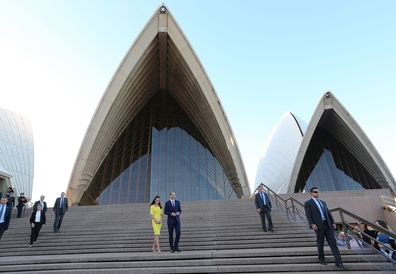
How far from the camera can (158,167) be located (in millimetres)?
19312

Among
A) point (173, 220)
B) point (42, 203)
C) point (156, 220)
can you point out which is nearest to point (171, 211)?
point (173, 220)

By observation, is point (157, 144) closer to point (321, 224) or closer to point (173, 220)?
point (173, 220)

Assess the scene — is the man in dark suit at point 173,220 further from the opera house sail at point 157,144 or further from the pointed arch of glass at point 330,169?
the pointed arch of glass at point 330,169

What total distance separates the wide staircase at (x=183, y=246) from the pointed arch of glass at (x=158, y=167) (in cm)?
660

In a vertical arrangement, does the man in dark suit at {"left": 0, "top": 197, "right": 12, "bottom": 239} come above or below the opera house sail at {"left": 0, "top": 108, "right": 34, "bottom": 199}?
below

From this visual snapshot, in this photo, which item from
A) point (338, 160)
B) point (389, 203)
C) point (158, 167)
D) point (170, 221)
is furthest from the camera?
point (338, 160)

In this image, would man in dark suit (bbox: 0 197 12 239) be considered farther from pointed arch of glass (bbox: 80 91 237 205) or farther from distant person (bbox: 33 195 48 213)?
pointed arch of glass (bbox: 80 91 237 205)

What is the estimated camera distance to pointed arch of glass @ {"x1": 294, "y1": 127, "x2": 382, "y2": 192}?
21.3 metres

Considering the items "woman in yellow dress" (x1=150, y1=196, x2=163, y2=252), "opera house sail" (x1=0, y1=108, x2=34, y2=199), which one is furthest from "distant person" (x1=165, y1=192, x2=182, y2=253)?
"opera house sail" (x1=0, y1=108, x2=34, y2=199)

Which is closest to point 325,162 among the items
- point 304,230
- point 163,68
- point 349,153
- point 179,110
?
point 349,153

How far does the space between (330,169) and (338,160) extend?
1.44 metres

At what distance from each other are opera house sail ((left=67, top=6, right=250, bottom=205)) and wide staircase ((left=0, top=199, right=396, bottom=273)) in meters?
7.03

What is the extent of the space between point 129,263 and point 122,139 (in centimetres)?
1786

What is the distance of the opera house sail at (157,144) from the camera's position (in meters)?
18.6
